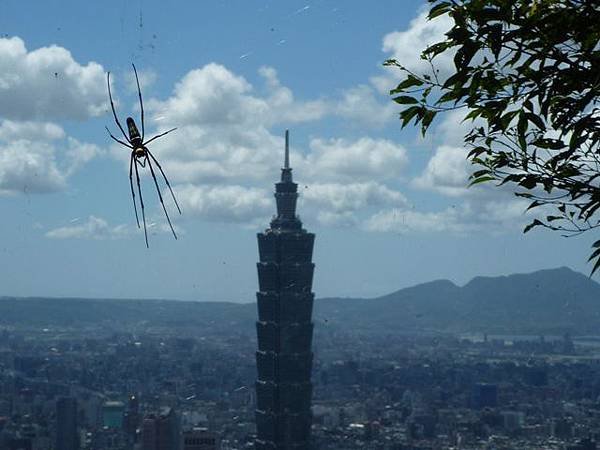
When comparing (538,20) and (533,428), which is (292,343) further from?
(538,20)

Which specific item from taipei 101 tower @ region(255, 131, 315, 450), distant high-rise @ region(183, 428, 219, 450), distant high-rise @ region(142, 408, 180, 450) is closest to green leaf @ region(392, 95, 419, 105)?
taipei 101 tower @ region(255, 131, 315, 450)

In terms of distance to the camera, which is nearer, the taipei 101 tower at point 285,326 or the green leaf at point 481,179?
the green leaf at point 481,179

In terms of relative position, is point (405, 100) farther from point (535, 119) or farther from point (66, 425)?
point (66, 425)

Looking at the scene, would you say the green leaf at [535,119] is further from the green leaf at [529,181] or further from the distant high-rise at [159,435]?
the distant high-rise at [159,435]

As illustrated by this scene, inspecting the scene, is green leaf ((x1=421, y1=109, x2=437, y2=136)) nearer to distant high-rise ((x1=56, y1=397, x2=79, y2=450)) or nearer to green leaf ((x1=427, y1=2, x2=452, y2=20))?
green leaf ((x1=427, y1=2, x2=452, y2=20))

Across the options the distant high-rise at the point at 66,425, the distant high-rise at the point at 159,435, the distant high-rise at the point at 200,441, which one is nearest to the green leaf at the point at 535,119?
the distant high-rise at the point at 200,441

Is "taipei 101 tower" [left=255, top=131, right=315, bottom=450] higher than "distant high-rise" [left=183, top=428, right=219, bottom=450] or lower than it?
higher
